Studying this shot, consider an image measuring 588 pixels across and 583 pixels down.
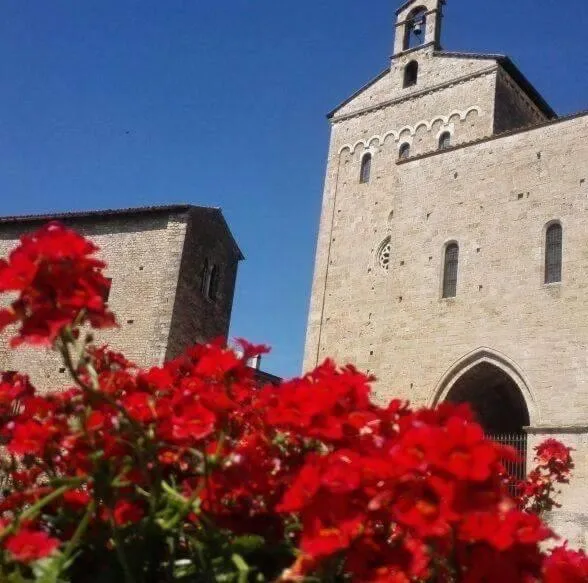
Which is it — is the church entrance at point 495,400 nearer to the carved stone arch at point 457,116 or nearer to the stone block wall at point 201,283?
the stone block wall at point 201,283

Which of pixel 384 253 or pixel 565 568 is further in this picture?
pixel 384 253

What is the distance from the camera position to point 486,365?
15.5m

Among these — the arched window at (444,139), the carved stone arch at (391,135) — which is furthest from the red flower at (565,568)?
the carved stone arch at (391,135)

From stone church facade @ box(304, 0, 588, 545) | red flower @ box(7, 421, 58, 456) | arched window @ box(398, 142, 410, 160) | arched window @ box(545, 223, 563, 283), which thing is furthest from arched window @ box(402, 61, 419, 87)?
red flower @ box(7, 421, 58, 456)

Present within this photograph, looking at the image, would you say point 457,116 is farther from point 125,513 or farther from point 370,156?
point 125,513

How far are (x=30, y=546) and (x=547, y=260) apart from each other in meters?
15.1

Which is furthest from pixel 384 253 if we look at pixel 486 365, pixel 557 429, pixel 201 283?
pixel 557 429

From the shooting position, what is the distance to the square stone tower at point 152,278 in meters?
20.1

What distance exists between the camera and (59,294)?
1814 millimetres

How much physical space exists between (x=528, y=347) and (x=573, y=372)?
3.49 ft

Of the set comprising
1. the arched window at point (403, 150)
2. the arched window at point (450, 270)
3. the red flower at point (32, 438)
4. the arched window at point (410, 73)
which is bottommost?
the red flower at point (32, 438)

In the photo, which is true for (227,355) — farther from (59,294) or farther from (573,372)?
(573,372)

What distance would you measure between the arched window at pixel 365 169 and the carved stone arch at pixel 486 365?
817 cm

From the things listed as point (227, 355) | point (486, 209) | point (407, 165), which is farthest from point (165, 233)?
point (227, 355)
